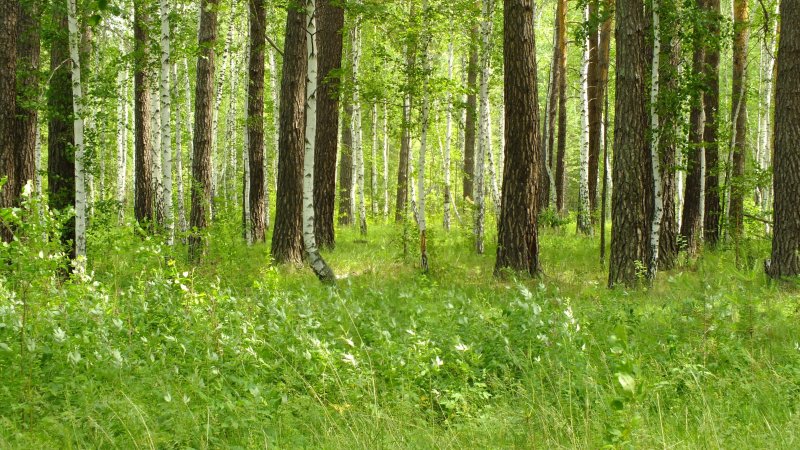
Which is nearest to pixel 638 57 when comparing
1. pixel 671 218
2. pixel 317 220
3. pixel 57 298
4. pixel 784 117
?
pixel 784 117

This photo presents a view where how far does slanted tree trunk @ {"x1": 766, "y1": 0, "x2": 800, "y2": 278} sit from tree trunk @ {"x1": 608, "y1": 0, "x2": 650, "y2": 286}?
6.17ft

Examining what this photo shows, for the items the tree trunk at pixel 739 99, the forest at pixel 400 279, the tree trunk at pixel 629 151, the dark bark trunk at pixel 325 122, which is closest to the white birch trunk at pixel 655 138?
the forest at pixel 400 279

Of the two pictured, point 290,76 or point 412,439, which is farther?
point 290,76

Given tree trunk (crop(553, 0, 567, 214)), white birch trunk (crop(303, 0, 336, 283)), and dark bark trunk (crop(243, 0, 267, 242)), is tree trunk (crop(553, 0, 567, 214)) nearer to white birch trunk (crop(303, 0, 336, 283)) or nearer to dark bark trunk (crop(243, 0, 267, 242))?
dark bark trunk (crop(243, 0, 267, 242))

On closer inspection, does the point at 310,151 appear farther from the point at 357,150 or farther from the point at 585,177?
the point at 357,150

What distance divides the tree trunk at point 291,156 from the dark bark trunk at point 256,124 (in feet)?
7.51

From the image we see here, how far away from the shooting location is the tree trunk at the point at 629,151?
10.1 meters

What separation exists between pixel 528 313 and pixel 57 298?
4.42 m

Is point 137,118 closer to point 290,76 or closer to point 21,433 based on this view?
point 290,76

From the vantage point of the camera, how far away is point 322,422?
454 centimetres

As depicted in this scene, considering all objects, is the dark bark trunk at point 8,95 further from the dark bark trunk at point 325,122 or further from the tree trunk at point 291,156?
the dark bark trunk at point 325,122

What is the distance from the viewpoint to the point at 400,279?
433 inches

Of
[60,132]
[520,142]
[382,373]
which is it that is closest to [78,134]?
[60,132]

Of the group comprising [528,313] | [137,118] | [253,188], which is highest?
[137,118]
